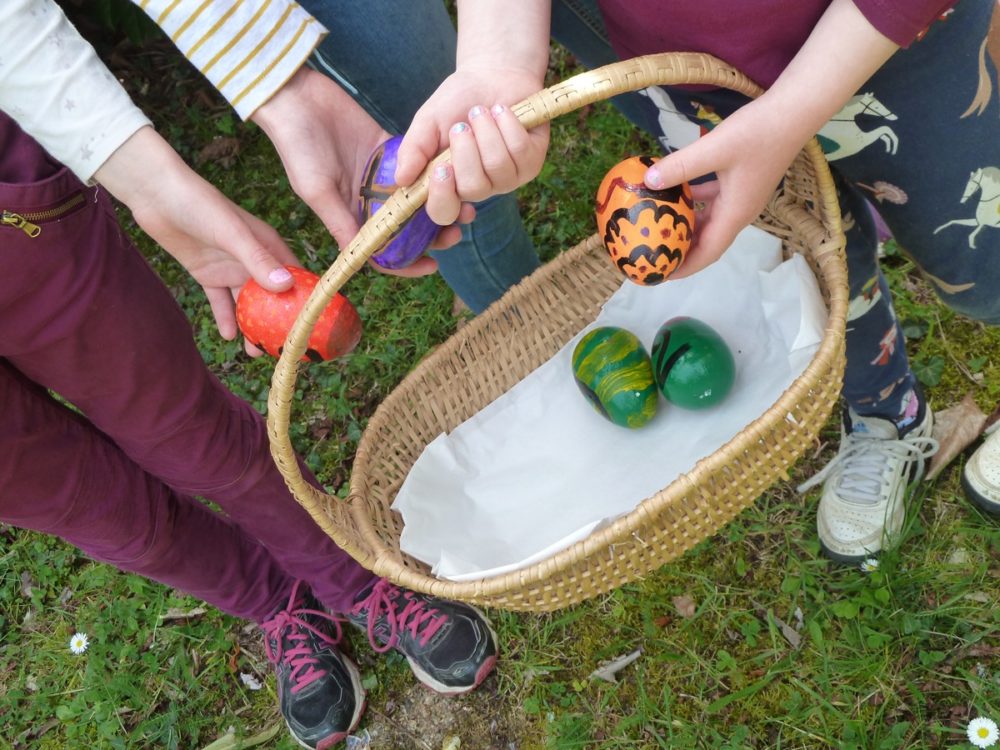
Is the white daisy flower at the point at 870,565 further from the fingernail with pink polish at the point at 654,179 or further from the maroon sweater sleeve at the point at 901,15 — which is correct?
the maroon sweater sleeve at the point at 901,15

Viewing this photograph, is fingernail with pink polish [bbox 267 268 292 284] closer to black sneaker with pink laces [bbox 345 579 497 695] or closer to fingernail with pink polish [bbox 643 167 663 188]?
fingernail with pink polish [bbox 643 167 663 188]

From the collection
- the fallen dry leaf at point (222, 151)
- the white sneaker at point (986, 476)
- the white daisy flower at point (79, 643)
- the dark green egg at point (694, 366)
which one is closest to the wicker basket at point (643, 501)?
the dark green egg at point (694, 366)

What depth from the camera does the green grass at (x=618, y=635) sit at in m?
1.72

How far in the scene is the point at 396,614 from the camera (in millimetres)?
2064

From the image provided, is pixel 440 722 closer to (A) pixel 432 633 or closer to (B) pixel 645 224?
(A) pixel 432 633

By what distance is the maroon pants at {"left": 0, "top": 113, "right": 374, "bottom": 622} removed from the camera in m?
1.34

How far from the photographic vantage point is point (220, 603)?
204 cm

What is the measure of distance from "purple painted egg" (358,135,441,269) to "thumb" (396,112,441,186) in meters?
0.20

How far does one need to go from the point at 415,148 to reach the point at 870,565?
1.33m

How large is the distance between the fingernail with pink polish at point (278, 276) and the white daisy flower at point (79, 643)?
64.3 inches

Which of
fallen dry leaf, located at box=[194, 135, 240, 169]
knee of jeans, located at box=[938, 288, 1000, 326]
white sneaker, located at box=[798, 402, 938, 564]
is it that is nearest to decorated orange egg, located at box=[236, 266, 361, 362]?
knee of jeans, located at box=[938, 288, 1000, 326]

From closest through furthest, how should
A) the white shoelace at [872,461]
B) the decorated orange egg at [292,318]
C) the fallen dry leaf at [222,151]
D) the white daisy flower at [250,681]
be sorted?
the decorated orange egg at [292,318]
the white shoelace at [872,461]
the white daisy flower at [250,681]
the fallen dry leaf at [222,151]

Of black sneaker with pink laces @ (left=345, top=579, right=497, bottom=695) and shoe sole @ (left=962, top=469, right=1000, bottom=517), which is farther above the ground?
black sneaker with pink laces @ (left=345, top=579, right=497, bottom=695)

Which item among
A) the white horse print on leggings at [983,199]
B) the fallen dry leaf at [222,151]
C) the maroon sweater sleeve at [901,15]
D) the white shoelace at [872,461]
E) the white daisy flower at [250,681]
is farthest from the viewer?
the fallen dry leaf at [222,151]
